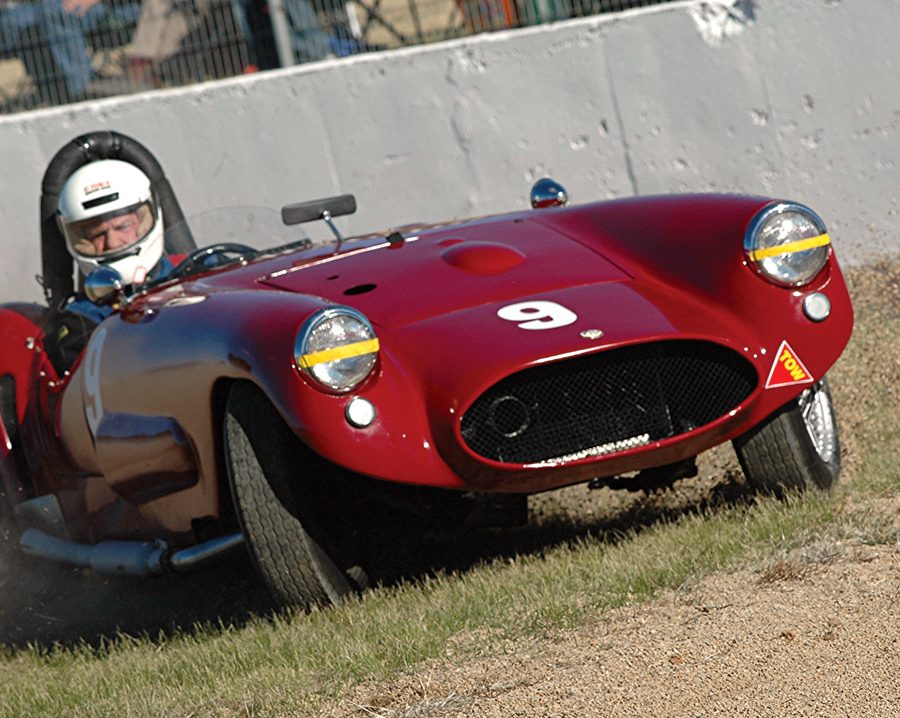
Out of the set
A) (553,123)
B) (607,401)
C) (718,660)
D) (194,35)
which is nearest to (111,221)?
(607,401)

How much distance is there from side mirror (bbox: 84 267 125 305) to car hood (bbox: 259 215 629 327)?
2.11 feet

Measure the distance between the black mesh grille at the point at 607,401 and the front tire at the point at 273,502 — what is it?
0.49 meters

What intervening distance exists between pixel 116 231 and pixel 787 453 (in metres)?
2.97

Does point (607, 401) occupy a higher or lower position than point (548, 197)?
lower

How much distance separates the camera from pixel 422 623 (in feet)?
12.4

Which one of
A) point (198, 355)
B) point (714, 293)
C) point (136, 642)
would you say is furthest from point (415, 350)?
point (136, 642)

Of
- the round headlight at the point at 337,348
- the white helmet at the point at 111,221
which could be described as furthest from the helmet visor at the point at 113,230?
the round headlight at the point at 337,348

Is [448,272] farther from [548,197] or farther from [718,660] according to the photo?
[718,660]

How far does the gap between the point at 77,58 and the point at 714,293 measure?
604cm

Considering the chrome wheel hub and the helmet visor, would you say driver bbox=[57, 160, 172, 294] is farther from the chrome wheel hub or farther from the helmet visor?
the chrome wheel hub

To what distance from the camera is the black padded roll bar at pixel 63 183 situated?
6492 millimetres

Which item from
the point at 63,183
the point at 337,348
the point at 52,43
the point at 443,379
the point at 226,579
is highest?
the point at 52,43

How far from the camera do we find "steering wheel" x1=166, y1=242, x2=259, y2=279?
5527mm

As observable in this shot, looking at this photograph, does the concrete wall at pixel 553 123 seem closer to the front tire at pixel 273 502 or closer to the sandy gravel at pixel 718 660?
the front tire at pixel 273 502
